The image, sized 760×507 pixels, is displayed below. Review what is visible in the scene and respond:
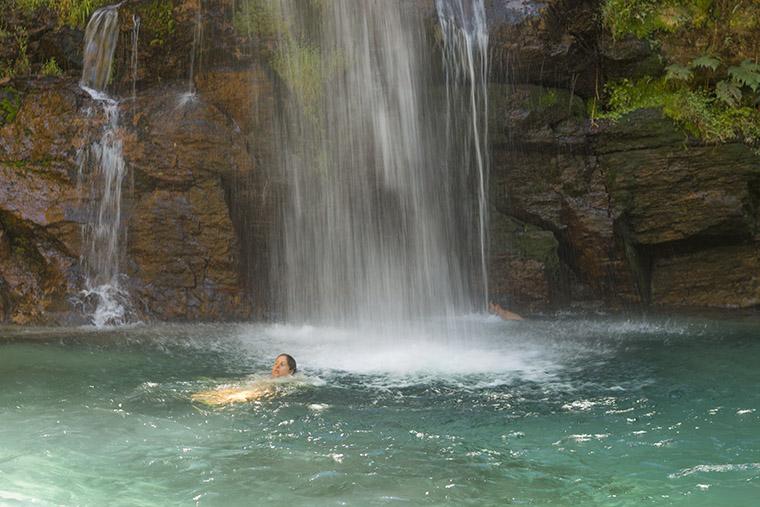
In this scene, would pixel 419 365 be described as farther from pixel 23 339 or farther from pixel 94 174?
pixel 94 174

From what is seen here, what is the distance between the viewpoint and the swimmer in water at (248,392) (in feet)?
25.5

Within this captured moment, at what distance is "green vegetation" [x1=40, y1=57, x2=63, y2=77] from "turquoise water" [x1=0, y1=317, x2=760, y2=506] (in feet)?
15.1

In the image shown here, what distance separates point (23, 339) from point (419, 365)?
566 cm

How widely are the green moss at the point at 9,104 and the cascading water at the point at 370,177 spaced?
424 cm

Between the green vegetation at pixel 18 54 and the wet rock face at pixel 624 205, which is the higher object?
the green vegetation at pixel 18 54

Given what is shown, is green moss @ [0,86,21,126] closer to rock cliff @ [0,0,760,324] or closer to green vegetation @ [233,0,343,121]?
rock cliff @ [0,0,760,324]

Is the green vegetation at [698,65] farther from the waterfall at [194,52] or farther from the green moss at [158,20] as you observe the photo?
the green moss at [158,20]

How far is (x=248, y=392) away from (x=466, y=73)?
6.66 metres

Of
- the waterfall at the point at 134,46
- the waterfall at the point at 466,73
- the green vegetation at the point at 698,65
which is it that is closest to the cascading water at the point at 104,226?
the waterfall at the point at 134,46

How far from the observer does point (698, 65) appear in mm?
12172

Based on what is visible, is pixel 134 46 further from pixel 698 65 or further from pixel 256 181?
pixel 698 65

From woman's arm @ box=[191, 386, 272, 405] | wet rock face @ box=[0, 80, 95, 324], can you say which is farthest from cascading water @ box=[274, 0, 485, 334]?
woman's arm @ box=[191, 386, 272, 405]

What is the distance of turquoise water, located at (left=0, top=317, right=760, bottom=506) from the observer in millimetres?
5477

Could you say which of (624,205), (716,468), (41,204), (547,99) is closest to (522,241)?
(624,205)
